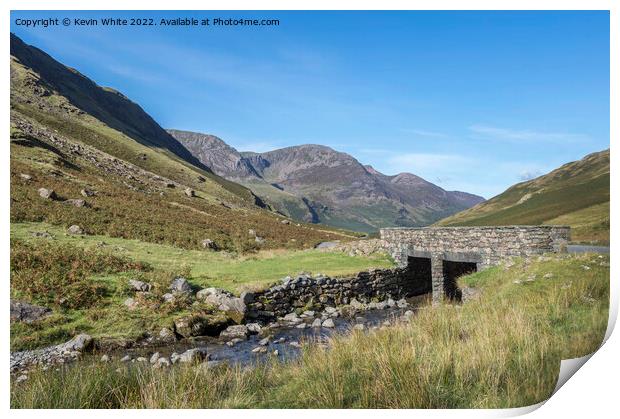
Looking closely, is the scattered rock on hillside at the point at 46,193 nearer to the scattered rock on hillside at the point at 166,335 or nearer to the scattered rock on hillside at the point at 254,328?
the scattered rock on hillside at the point at 166,335

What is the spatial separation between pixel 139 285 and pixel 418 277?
53.6 ft

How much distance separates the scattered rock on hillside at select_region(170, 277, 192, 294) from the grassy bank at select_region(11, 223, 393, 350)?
1.10ft

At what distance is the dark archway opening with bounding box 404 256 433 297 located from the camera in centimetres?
2417

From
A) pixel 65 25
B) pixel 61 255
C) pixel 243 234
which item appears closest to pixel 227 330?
pixel 61 255

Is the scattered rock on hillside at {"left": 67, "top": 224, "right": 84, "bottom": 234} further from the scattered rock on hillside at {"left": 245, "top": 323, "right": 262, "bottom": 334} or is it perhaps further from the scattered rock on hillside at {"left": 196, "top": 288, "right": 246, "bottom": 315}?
the scattered rock on hillside at {"left": 245, "top": 323, "right": 262, "bottom": 334}

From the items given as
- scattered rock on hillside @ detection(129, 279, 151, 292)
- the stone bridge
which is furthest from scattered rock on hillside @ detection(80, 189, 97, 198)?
the stone bridge

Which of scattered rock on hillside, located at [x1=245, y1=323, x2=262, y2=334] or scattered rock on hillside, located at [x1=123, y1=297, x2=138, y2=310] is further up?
scattered rock on hillside, located at [x1=123, y1=297, x2=138, y2=310]

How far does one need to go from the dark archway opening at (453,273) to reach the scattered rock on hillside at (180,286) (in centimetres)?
1336

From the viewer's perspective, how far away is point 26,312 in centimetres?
1080

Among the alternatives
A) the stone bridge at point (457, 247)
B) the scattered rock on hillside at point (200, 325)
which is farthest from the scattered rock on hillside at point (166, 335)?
the stone bridge at point (457, 247)

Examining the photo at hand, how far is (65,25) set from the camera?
700cm

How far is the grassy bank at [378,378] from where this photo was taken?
5625 millimetres

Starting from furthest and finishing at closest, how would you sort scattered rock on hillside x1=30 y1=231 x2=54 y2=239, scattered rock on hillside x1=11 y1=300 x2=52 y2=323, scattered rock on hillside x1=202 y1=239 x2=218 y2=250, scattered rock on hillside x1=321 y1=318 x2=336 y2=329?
scattered rock on hillside x1=202 y1=239 x2=218 y2=250 < scattered rock on hillside x1=321 y1=318 x2=336 y2=329 < scattered rock on hillside x1=30 y1=231 x2=54 y2=239 < scattered rock on hillside x1=11 y1=300 x2=52 y2=323

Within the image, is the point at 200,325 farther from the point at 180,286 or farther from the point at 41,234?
the point at 41,234
